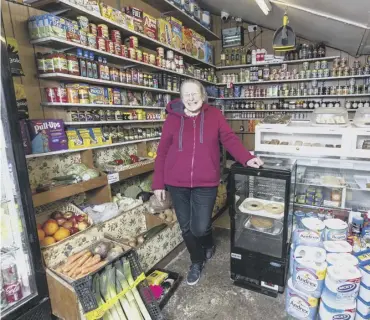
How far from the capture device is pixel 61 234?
76.5 inches

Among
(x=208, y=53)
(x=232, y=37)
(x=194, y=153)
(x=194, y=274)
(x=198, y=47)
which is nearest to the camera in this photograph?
(x=194, y=153)

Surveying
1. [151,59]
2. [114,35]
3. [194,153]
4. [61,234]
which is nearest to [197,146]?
[194,153]

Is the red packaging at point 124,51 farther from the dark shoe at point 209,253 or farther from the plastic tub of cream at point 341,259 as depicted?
the plastic tub of cream at point 341,259

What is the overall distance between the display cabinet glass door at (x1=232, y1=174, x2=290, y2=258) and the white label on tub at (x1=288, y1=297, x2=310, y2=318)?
44 cm

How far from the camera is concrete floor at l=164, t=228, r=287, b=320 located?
6.29ft

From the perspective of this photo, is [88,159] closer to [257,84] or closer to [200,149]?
[200,149]

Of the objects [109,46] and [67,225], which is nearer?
[67,225]

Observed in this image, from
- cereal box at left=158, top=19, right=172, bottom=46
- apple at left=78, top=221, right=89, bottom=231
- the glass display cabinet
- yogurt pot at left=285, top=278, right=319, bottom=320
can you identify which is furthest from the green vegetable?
cereal box at left=158, top=19, right=172, bottom=46

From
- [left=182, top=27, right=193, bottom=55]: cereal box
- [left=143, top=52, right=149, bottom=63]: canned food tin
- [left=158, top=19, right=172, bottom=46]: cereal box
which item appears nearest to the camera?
[left=143, top=52, right=149, bottom=63]: canned food tin

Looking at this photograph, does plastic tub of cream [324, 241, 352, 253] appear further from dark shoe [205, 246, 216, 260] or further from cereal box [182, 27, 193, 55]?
cereal box [182, 27, 193, 55]

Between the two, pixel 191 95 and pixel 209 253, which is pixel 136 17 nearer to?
pixel 191 95

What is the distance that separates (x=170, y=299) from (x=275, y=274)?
0.86 m

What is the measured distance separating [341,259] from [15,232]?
73.5 inches

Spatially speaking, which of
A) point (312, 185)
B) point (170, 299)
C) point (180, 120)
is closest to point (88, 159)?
point (180, 120)
